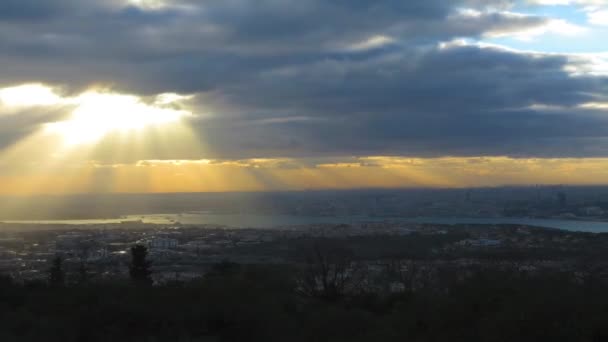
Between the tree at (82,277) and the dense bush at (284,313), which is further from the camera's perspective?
the tree at (82,277)

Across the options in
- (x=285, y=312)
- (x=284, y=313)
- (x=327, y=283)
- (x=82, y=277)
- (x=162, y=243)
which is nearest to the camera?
(x=284, y=313)

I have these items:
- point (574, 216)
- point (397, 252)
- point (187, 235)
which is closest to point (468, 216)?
point (574, 216)

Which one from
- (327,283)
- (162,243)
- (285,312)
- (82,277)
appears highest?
(82,277)

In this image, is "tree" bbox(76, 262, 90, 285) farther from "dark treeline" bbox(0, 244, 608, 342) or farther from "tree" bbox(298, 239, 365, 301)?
"tree" bbox(298, 239, 365, 301)

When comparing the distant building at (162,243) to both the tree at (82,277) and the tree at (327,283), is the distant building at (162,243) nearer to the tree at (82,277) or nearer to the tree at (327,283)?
the tree at (82,277)

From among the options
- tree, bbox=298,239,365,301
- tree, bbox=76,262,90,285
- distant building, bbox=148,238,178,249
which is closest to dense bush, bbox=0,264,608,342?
tree, bbox=76,262,90,285

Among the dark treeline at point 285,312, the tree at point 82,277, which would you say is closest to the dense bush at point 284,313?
the dark treeline at point 285,312

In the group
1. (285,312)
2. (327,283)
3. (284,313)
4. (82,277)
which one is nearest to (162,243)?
(82,277)

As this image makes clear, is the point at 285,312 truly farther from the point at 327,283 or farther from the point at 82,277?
the point at 82,277
